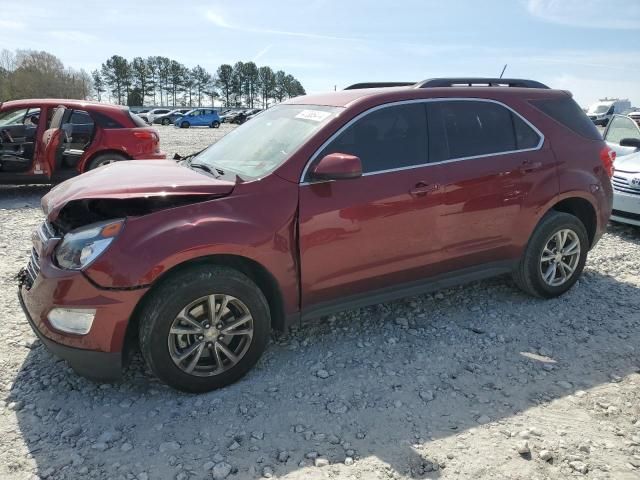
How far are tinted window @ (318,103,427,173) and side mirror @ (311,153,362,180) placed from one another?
226 millimetres

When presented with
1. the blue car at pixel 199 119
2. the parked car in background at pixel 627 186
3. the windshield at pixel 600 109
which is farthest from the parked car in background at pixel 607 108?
the parked car in background at pixel 627 186

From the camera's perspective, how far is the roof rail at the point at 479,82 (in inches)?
157

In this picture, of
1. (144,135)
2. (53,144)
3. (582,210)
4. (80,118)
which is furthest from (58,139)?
(582,210)

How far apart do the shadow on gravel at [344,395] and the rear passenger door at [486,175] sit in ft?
2.22

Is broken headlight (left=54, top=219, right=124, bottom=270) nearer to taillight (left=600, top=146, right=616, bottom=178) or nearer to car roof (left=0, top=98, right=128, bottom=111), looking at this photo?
taillight (left=600, top=146, right=616, bottom=178)

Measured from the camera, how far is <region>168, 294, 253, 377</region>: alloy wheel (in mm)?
2973

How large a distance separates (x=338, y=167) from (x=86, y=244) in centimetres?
152

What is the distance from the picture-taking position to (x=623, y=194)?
21.9 ft

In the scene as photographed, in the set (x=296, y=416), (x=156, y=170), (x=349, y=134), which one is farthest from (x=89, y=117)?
(x=296, y=416)

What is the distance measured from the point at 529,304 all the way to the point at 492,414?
178 centimetres

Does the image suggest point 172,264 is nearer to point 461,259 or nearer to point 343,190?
point 343,190

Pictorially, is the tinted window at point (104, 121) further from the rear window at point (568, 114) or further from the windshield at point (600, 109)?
the windshield at point (600, 109)

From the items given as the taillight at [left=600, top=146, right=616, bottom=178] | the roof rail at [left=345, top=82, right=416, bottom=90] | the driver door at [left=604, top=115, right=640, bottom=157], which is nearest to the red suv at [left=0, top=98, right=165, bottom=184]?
the roof rail at [left=345, top=82, right=416, bottom=90]

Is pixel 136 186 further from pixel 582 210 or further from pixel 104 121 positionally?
pixel 104 121
